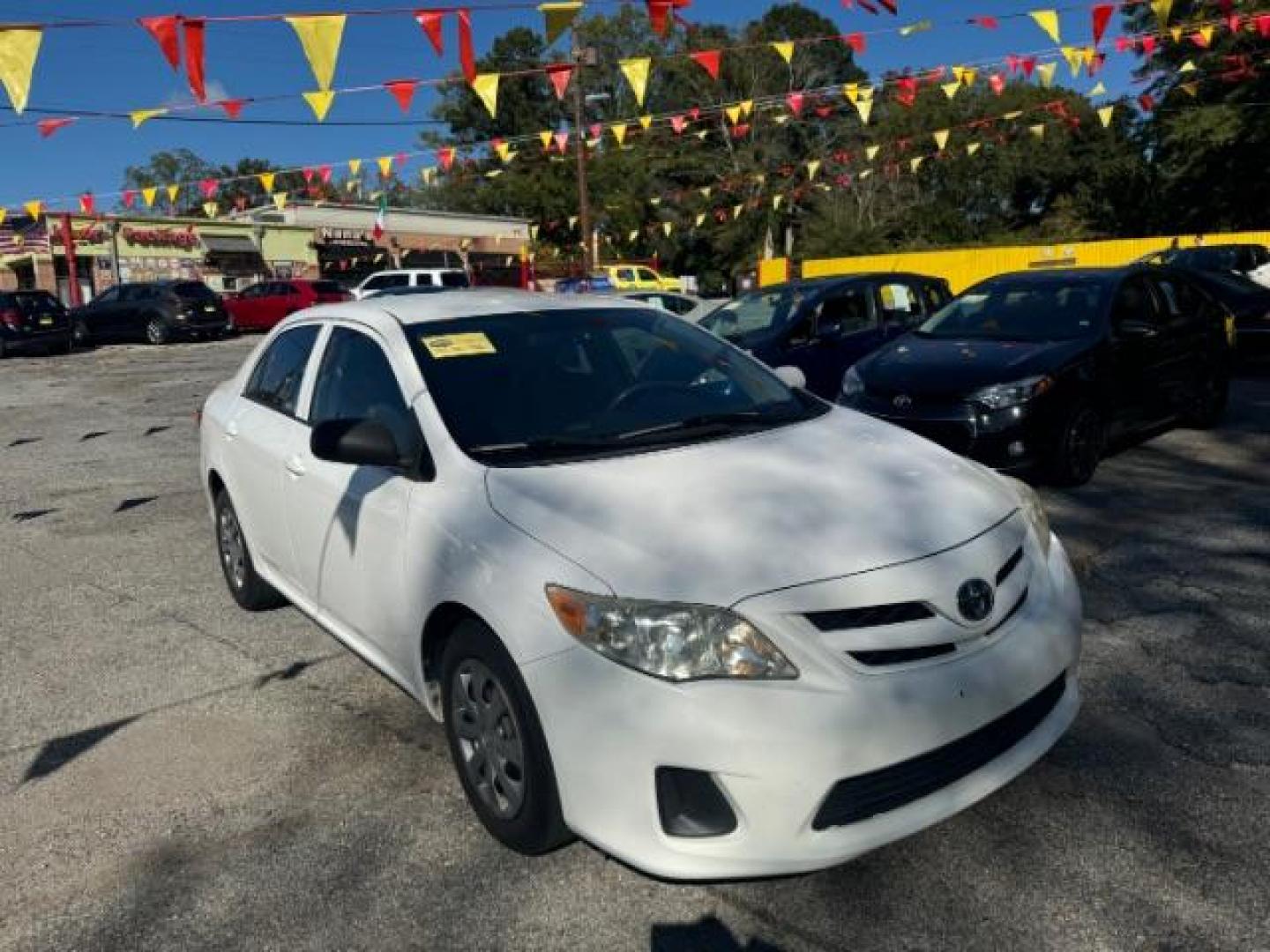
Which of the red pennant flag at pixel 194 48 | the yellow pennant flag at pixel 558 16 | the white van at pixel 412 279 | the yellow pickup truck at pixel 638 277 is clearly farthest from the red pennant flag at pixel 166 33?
the yellow pickup truck at pixel 638 277

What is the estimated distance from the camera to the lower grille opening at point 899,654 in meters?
2.43

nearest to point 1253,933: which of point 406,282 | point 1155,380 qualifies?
point 1155,380

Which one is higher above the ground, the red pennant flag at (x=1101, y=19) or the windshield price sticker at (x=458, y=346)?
the red pennant flag at (x=1101, y=19)

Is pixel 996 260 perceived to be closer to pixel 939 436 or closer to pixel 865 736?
pixel 939 436

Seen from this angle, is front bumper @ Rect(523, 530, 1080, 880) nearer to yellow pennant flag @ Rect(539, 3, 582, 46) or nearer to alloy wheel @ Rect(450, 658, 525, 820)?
alloy wheel @ Rect(450, 658, 525, 820)

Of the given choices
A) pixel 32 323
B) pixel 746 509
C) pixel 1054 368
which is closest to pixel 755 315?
pixel 1054 368

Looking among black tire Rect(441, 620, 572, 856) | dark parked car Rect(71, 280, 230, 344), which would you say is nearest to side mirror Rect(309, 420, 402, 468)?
black tire Rect(441, 620, 572, 856)

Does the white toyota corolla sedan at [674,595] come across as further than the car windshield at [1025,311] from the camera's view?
No

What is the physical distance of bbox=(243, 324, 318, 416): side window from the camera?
432cm

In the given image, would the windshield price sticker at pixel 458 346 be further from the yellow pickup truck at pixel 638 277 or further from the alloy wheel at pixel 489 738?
the yellow pickup truck at pixel 638 277

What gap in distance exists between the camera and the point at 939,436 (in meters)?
6.47

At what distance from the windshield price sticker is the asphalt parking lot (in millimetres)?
1358

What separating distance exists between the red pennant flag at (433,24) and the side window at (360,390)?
5.83 meters

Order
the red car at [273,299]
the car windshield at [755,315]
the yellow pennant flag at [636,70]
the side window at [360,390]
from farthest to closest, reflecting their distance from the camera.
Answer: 1. the red car at [273,299]
2. the yellow pennant flag at [636,70]
3. the car windshield at [755,315]
4. the side window at [360,390]
